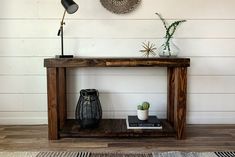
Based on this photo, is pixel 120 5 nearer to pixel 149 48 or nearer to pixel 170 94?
pixel 149 48

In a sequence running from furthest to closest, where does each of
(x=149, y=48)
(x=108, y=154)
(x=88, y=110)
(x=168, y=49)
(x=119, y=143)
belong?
(x=149, y=48), (x=168, y=49), (x=88, y=110), (x=119, y=143), (x=108, y=154)

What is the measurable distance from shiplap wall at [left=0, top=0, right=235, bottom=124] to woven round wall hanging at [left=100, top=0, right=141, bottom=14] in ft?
0.19

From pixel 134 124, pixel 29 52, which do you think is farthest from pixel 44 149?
pixel 29 52

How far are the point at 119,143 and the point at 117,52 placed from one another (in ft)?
2.96

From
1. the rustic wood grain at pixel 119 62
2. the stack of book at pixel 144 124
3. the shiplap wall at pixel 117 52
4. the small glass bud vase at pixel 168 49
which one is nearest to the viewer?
the rustic wood grain at pixel 119 62

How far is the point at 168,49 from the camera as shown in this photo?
104 inches

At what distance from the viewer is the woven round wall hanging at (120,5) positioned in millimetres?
2734

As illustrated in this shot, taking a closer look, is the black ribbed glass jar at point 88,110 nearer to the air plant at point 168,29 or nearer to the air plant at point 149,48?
the air plant at point 149,48

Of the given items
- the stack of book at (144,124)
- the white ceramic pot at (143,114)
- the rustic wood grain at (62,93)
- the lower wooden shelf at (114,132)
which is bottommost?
the lower wooden shelf at (114,132)

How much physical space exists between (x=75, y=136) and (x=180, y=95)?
911 millimetres

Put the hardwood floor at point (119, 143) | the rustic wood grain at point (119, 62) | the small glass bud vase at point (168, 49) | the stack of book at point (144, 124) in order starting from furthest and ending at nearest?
1. the small glass bud vase at point (168, 49)
2. the stack of book at point (144, 124)
3. the rustic wood grain at point (119, 62)
4. the hardwood floor at point (119, 143)

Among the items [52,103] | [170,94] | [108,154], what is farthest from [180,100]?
[52,103]

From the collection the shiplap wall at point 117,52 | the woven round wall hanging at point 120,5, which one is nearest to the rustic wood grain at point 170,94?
the shiplap wall at point 117,52

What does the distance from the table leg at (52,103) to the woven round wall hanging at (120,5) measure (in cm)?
82
